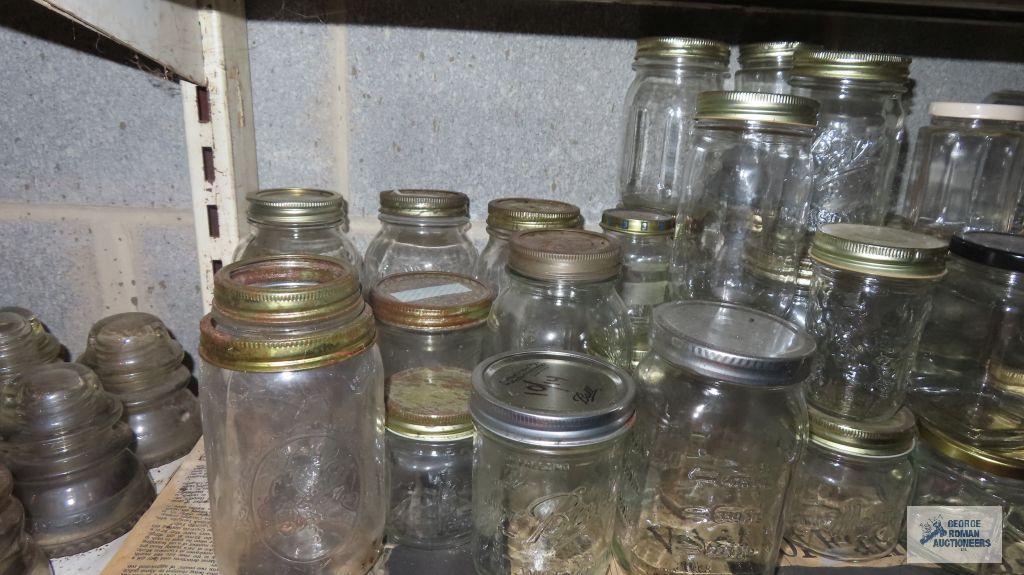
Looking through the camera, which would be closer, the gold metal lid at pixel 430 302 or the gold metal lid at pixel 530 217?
the gold metal lid at pixel 430 302

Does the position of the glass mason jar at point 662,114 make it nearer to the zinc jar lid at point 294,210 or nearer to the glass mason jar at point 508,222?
the glass mason jar at point 508,222

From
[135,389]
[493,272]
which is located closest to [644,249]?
[493,272]

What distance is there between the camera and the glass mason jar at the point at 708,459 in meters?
0.60

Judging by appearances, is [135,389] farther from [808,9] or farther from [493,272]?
[808,9]

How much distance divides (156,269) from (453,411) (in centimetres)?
67

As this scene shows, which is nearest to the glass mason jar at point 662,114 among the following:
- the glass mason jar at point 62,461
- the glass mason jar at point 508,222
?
the glass mason jar at point 508,222

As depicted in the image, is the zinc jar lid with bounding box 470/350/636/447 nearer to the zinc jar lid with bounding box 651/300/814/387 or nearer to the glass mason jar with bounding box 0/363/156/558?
Result: the zinc jar lid with bounding box 651/300/814/387

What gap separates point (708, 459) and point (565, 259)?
0.84 ft

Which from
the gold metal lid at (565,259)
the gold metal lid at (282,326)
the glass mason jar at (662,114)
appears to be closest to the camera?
the gold metal lid at (282,326)

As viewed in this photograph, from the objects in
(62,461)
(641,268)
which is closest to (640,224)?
(641,268)

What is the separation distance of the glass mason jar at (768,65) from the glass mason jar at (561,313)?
14.0 inches

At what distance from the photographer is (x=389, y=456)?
70 centimetres

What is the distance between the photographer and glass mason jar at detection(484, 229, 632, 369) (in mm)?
687

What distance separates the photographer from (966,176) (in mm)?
857
